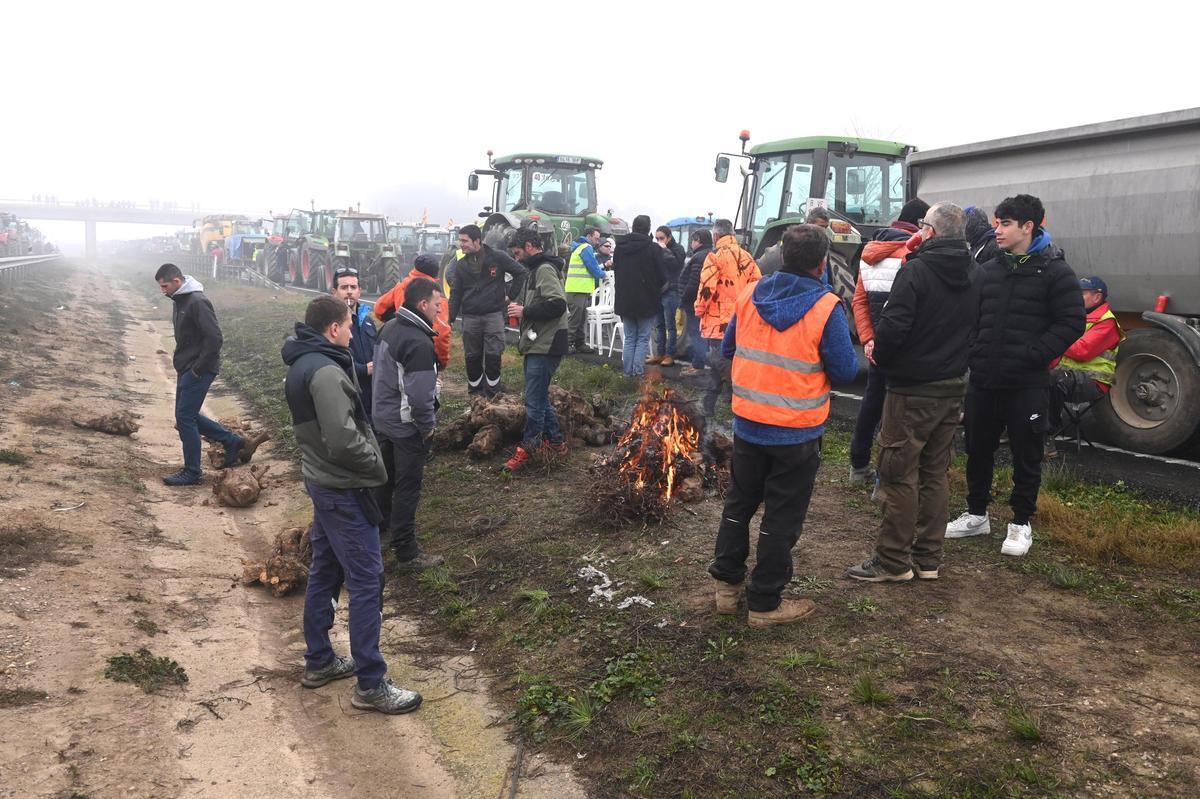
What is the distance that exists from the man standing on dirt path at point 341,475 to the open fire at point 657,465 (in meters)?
2.05

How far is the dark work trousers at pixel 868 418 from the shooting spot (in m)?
5.79

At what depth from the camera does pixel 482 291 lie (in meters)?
8.47

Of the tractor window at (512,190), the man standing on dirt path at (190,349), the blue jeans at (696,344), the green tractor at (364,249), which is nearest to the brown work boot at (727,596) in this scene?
the man standing on dirt path at (190,349)

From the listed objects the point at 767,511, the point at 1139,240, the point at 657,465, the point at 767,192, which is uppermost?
the point at 767,192

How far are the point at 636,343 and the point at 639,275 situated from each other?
0.89m

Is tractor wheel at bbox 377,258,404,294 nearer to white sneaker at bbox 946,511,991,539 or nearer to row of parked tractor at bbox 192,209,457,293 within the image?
row of parked tractor at bbox 192,209,457,293

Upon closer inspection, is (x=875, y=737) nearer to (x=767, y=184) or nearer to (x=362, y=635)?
(x=362, y=635)

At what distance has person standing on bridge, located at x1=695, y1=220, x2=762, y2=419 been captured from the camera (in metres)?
7.95

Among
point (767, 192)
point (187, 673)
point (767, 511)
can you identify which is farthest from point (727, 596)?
point (767, 192)

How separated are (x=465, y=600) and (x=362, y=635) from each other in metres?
1.21

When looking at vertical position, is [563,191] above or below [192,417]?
above

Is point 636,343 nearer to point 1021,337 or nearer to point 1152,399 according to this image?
point 1152,399

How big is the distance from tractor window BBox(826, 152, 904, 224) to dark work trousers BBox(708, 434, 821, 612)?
7.54m

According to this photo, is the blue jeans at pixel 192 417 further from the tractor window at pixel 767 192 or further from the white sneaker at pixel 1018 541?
the tractor window at pixel 767 192
